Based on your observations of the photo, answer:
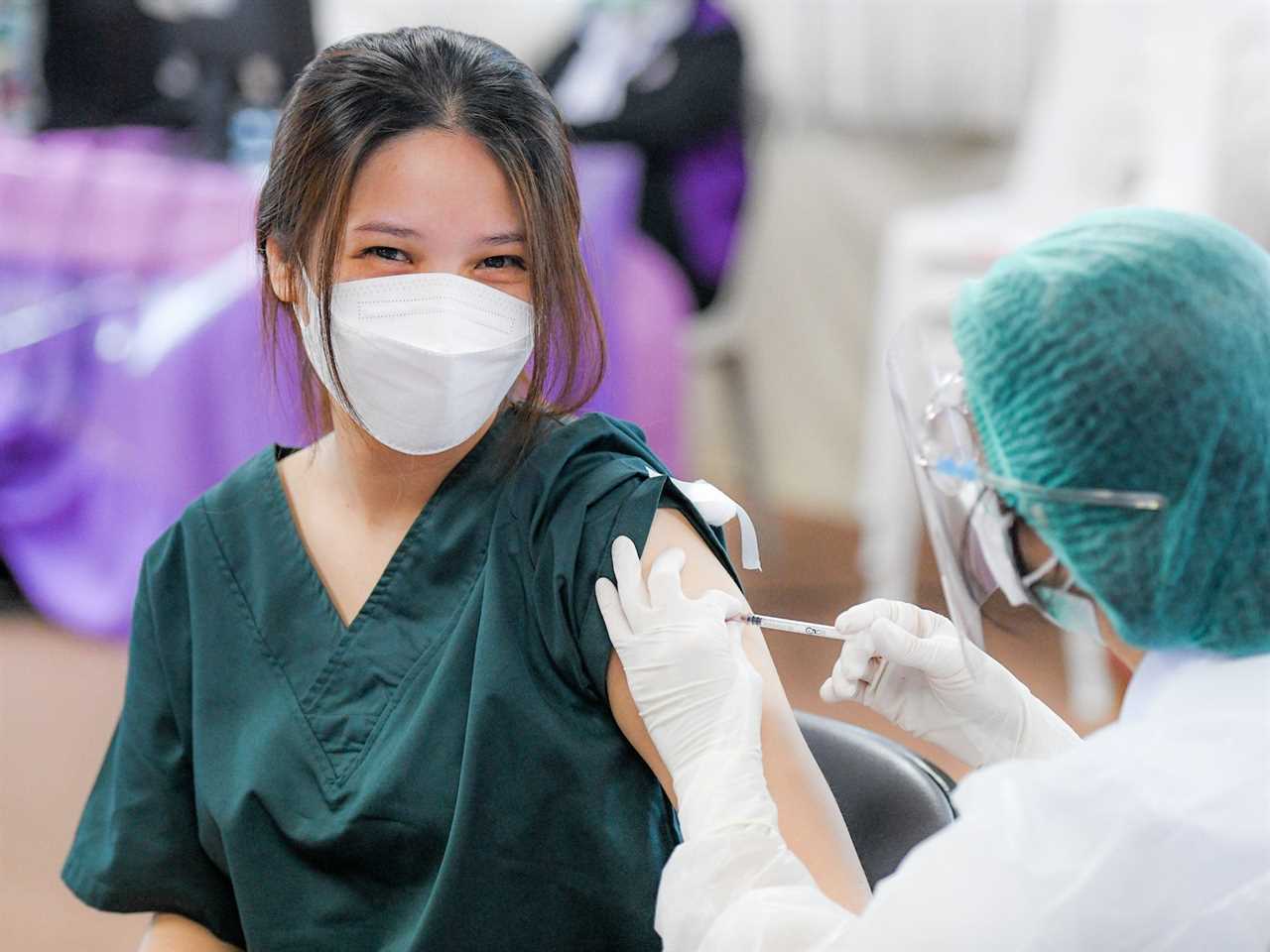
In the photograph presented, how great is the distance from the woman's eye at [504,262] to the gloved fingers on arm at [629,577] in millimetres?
246

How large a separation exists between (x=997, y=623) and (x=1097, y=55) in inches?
107

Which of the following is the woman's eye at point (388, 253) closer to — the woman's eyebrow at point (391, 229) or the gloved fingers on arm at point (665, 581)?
the woman's eyebrow at point (391, 229)

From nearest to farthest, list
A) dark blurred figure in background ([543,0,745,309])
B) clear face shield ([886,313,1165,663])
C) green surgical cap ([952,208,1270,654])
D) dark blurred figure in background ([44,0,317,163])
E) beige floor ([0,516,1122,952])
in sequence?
green surgical cap ([952,208,1270,654]), clear face shield ([886,313,1165,663]), beige floor ([0,516,1122,952]), dark blurred figure in background ([543,0,745,309]), dark blurred figure in background ([44,0,317,163])

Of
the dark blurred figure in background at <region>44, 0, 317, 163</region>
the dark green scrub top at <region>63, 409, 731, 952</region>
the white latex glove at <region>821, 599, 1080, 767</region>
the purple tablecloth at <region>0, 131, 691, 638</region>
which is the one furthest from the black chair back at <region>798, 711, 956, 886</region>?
the dark blurred figure in background at <region>44, 0, 317, 163</region>

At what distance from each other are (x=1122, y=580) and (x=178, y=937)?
87 centimetres

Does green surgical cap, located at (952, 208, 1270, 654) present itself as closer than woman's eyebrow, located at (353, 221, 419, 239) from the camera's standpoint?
Yes

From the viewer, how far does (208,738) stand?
1320mm

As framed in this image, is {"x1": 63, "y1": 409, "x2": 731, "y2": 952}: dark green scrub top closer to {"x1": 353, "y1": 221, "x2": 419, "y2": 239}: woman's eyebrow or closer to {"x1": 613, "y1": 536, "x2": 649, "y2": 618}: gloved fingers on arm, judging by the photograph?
{"x1": 613, "y1": 536, "x2": 649, "y2": 618}: gloved fingers on arm

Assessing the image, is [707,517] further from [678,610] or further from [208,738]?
[208,738]

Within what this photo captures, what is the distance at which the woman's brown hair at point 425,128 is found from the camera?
1.22 meters

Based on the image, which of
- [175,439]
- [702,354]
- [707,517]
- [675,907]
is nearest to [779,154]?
[702,354]

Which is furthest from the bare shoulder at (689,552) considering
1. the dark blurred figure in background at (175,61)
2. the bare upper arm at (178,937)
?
the dark blurred figure in background at (175,61)

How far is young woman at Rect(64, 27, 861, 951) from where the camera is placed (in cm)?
121

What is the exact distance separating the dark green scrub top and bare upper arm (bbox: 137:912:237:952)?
0.6 inches
